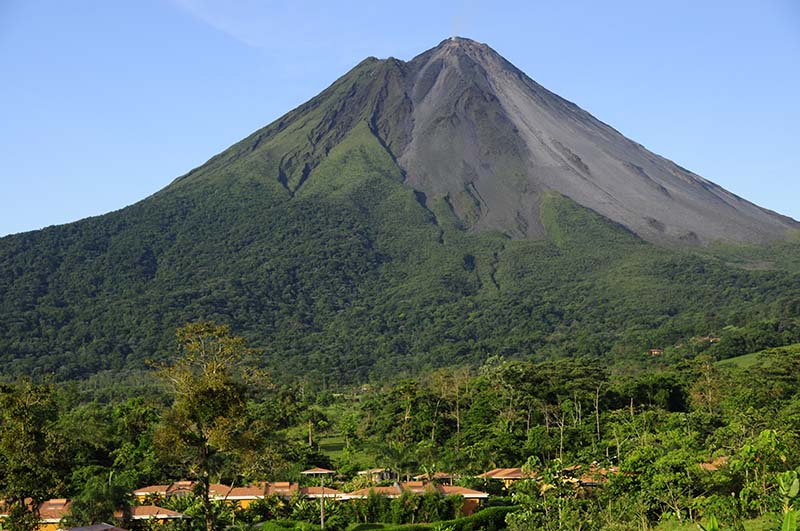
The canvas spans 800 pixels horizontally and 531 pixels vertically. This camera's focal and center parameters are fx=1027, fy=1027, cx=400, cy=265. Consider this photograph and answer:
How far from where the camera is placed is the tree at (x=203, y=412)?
2309 centimetres

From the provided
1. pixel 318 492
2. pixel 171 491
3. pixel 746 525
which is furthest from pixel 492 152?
pixel 746 525

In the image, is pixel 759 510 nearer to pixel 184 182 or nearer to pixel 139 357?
pixel 139 357

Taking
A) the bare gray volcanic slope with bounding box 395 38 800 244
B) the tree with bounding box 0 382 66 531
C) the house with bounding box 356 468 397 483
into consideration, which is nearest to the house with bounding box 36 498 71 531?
the tree with bounding box 0 382 66 531

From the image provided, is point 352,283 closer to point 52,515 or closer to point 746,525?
point 52,515

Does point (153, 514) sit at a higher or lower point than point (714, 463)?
lower

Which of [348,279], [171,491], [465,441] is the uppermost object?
[348,279]

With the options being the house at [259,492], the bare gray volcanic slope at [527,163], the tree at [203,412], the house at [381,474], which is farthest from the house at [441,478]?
the bare gray volcanic slope at [527,163]

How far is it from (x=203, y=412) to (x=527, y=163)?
138101 millimetres

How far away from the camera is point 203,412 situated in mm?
23219

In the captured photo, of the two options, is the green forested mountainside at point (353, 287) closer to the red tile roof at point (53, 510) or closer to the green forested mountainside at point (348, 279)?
the green forested mountainside at point (348, 279)

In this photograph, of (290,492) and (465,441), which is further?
(465,441)

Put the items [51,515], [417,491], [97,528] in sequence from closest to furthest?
[97,528], [51,515], [417,491]

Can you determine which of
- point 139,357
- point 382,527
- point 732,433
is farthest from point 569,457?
point 139,357

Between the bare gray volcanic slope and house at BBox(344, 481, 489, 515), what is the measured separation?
105689 mm
